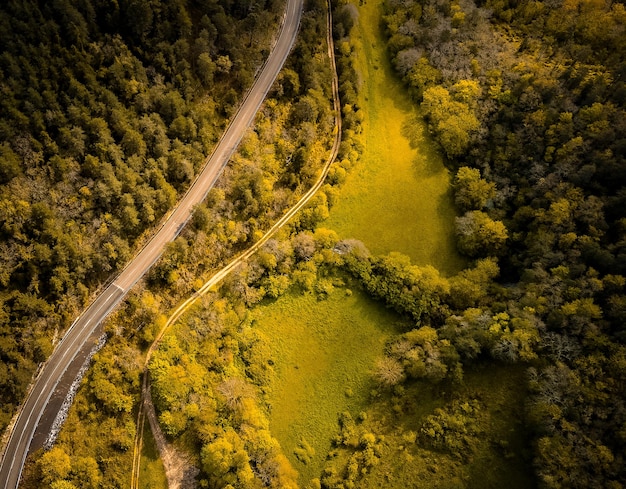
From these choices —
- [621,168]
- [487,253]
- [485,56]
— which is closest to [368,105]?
[485,56]

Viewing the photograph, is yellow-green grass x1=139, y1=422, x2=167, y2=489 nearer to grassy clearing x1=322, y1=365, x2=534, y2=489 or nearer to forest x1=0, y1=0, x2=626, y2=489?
Result: forest x1=0, y1=0, x2=626, y2=489

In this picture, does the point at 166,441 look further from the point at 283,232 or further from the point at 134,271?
the point at 283,232

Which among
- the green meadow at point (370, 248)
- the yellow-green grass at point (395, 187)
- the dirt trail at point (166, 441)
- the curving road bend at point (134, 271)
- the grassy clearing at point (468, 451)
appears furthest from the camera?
the yellow-green grass at point (395, 187)

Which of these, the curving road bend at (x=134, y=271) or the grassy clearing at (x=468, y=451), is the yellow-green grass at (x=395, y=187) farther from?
the grassy clearing at (x=468, y=451)

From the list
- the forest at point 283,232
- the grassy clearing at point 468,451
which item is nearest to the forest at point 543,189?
the forest at point 283,232

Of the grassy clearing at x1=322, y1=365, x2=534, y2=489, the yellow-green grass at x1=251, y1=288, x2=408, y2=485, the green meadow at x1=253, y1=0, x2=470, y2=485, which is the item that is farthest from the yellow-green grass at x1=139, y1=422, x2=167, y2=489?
the grassy clearing at x1=322, y1=365, x2=534, y2=489

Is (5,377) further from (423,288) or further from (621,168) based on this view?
(621,168)
